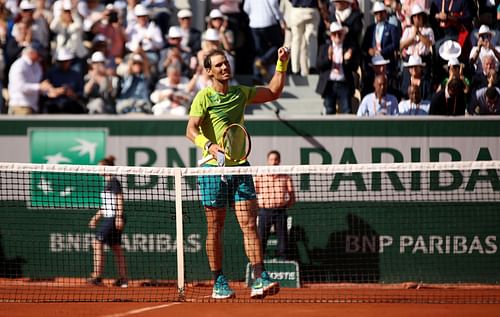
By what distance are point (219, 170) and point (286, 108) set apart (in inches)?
188

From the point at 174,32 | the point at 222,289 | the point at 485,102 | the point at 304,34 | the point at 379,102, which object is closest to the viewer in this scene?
the point at 222,289

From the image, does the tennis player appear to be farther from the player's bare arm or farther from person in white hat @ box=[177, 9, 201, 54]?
person in white hat @ box=[177, 9, 201, 54]

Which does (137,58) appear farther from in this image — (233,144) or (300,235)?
(233,144)

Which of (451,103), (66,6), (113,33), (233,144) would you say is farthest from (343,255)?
(66,6)

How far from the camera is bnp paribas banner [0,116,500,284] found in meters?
12.5

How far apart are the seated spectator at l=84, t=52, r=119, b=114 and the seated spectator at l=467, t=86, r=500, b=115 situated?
200 inches

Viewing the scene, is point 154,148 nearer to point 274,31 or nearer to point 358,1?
point 274,31

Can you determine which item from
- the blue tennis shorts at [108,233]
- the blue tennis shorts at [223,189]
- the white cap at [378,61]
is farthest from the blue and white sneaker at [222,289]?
the white cap at [378,61]

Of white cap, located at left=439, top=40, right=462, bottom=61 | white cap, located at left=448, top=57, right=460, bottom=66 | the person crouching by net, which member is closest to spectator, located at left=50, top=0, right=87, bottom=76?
the person crouching by net

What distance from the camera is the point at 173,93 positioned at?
45.0 ft

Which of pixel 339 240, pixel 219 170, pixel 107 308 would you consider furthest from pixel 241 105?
pixel 339 240

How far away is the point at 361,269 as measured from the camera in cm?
A: 1280

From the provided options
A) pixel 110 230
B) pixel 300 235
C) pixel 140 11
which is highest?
pixel 140 11

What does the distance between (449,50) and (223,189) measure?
16.5ft
